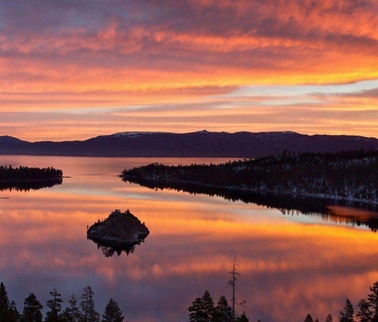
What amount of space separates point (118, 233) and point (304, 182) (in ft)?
326

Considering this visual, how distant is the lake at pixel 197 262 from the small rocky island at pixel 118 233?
162cm

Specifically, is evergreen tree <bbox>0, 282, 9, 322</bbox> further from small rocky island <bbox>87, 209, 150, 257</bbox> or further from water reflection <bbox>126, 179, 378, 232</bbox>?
water reflection <bbox>126, 179, 378, 232</bbox>

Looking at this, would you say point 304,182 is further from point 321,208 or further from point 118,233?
point 118,233

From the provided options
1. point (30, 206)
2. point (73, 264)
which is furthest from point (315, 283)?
point (30, 206)

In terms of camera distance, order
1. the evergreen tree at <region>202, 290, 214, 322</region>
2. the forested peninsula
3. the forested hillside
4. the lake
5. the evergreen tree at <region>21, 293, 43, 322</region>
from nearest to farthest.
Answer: the evergreen tree at <region>202, 290, 214, 322</region> < the evergreen tree at <region>21, 293, 43, 322</region> < the lake < the forested peninsula < the forested hillside

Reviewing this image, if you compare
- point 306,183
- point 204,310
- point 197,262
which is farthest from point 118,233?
point 306,183

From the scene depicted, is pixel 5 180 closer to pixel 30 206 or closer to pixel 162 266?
pixel 30 206

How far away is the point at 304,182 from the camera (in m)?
152

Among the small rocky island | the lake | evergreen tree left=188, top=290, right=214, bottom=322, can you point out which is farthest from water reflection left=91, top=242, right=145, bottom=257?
evergreen tree left=188, top=290, right=214, bottom=322

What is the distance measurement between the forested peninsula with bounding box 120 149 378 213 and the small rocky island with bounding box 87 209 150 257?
1979 inches

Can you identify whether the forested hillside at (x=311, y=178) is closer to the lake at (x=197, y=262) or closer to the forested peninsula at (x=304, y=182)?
the forested peninsula at (x=304, y=182)

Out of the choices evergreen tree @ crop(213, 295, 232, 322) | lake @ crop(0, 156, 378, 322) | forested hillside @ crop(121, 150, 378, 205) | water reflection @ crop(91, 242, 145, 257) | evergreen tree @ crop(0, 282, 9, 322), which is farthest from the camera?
forested hillside @ crop(121, 150, 378, 205)

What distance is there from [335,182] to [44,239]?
334 feet

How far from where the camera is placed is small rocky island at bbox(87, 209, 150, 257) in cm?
6194
